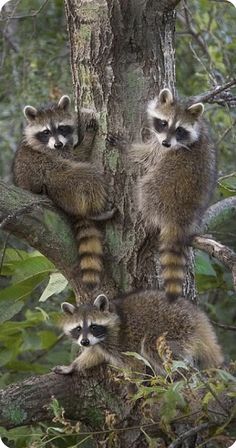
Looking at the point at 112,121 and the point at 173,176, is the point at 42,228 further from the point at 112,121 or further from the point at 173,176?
the point at 173,176

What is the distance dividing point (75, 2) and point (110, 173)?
2.27ft

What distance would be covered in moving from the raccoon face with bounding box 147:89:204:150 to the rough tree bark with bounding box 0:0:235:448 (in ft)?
0.23

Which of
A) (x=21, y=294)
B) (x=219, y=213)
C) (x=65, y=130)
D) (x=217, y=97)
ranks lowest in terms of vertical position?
(x=21, y=294)

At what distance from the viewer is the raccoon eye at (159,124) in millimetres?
3610

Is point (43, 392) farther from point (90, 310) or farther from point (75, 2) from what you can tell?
point (75, 2)

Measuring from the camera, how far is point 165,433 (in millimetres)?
2969

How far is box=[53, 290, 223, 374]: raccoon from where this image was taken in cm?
356

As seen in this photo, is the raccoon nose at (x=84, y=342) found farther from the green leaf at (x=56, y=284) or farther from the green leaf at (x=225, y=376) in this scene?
the green leaf at (x=225, y=376)

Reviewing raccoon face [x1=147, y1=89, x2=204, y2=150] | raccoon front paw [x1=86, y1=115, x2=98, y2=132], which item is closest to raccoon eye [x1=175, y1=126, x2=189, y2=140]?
raccoon face [x1=147, y1=89, x2=204, y2=150]

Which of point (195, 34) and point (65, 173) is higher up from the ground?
point (195, 34)

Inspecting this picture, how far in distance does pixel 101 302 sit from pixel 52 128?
0.87m

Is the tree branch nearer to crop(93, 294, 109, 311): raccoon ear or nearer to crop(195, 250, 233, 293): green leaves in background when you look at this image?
crop(195, 250, 233, 293): green leaves in background

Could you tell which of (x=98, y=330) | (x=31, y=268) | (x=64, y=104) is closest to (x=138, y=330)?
(x=98, y=330)

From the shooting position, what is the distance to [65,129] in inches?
155
